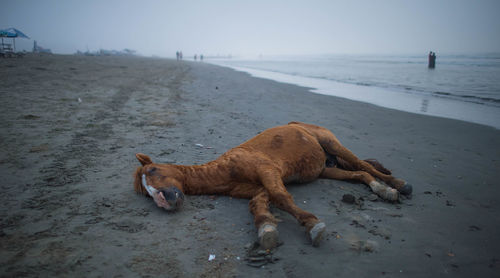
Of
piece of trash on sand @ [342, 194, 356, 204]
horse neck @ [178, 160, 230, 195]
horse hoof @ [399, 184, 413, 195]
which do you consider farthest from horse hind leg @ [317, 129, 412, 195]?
horse neck @ [178, 160, 230, 195]

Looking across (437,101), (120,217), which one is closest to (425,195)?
(120,217)

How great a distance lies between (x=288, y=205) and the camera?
3059 mm

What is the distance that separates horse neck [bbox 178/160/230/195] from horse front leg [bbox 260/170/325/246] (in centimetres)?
55

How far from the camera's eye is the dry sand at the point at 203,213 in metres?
2.40

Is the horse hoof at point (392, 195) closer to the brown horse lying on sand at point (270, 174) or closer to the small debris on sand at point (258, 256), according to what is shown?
the brown horse lying on sand at point (270, 174)

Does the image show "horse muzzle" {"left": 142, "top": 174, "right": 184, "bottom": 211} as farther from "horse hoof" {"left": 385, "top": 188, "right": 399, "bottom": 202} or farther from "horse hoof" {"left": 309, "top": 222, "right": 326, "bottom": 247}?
"horse hoof" {"left": 385, "top": 188, "right": 399, "bottom": 202}

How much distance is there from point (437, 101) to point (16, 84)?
1861 cm

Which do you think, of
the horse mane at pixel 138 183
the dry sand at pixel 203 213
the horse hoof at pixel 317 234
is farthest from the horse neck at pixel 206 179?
the horse hoof at pixel 317 234

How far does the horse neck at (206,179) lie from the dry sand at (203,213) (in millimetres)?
170

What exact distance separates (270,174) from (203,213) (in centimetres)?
96

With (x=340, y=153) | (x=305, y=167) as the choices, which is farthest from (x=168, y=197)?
(x=340, y=153)

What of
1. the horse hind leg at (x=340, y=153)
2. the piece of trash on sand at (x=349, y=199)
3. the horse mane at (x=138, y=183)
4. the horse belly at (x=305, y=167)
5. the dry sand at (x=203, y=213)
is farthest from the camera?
the horse hind leg at (x=340, y=153)

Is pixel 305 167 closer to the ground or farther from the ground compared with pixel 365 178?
farther from the ground

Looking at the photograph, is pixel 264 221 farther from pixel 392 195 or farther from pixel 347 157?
pixel 347 157
